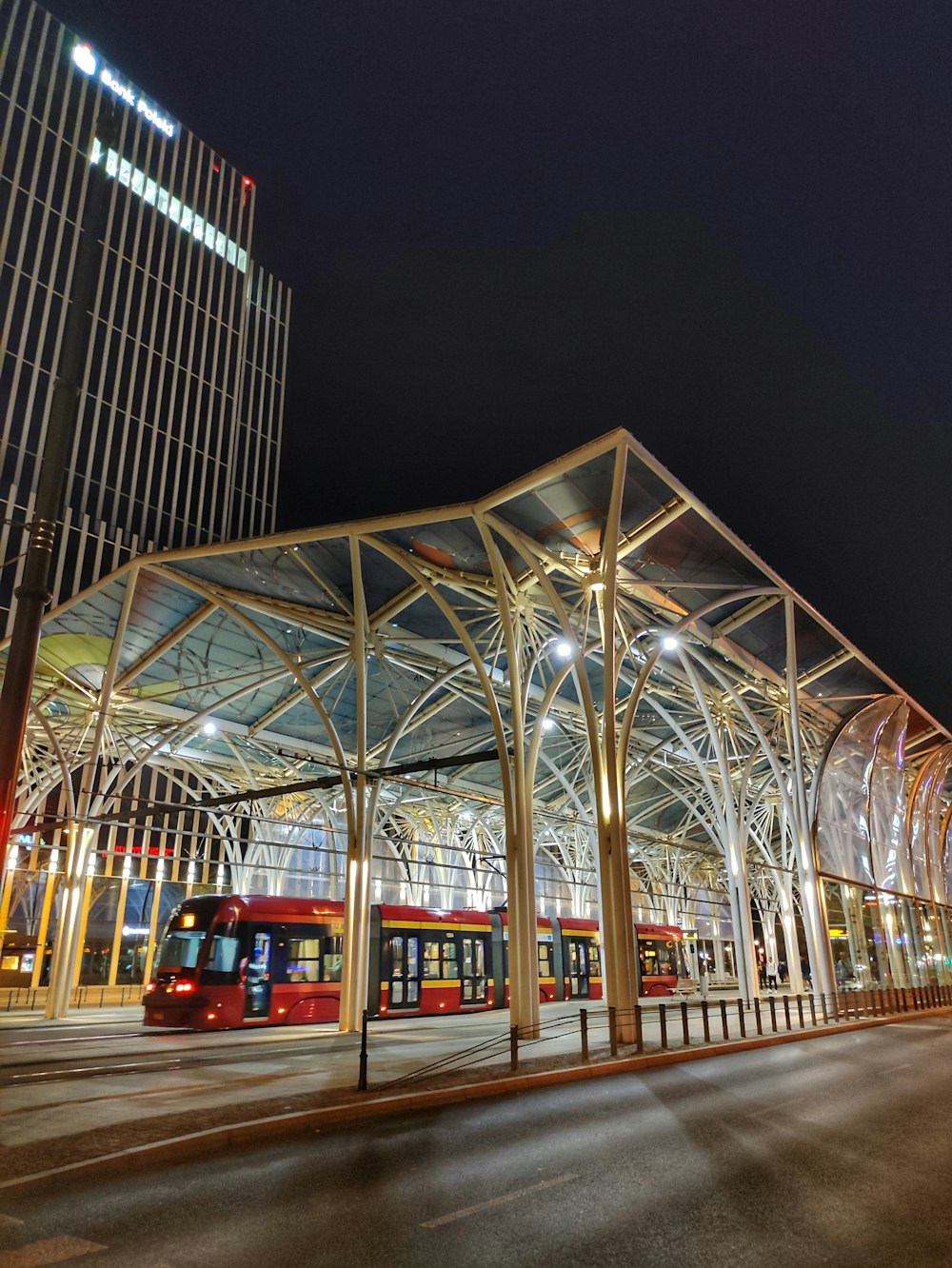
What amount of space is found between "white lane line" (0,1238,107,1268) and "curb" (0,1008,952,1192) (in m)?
1.59

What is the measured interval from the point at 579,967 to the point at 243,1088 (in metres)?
24.2

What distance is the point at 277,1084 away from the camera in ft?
38.3

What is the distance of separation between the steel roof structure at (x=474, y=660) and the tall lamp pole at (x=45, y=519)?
30.2ft

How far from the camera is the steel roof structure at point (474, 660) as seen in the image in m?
18.1

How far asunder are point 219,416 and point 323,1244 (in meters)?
58.6

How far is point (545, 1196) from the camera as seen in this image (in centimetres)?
649

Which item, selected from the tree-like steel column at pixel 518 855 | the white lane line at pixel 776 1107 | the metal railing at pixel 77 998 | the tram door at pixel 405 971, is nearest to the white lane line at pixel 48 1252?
the white lane line at pixel 776 1107

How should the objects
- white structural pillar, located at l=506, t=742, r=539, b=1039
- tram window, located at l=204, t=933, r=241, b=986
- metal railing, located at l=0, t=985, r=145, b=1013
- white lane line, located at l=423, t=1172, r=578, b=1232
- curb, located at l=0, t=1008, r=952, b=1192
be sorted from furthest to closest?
metal railing, located at l=0, t=985, r=145, b=1013, tram window, located at l=204, t=933, r=241, b=986, white structural pillar, located at l=506, t=742, r=539, b=1039, curb, located at l=0, t=1008, r=952, b=1192, white lane line, located at l=423, t=1172, r=578, b=1232

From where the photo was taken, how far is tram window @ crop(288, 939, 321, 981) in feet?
75.2

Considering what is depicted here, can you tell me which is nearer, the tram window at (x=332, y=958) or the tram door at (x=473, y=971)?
the tram window at (x=332, y=958)

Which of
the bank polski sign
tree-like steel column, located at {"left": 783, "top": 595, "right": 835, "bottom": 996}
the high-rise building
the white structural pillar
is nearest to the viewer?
the white structural pillar

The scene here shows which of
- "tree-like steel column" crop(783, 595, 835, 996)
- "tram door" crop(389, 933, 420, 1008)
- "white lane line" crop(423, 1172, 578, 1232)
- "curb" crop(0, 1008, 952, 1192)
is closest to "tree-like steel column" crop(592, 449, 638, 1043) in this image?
"curb" crop(0, 1008, 952, 1192)

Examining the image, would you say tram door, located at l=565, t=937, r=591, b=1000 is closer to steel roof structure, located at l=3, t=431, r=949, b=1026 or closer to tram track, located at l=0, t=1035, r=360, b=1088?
steel roof structure, located at l=3, t=431, r=949, b=1026

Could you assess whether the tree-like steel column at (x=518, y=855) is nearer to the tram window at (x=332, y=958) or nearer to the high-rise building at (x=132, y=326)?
the tram window at (x=332, y=958)
